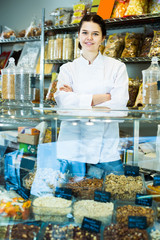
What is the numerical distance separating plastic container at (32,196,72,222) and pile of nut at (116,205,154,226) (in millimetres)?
204

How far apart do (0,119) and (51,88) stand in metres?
2.04

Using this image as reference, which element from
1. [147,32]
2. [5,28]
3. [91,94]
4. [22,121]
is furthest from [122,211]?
[5,28]

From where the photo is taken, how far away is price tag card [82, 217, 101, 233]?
1056mm

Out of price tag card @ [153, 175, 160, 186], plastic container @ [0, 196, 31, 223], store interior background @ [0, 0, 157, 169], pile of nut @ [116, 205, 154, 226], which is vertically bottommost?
plastic container @ [0, 196, 31, 223]

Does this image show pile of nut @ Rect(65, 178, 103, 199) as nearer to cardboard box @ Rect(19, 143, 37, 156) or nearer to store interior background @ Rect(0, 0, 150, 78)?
cardboard box @ Rect(19, 143, 37, 156)

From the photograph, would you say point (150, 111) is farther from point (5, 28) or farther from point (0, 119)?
point (5, 28)

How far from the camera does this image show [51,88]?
326cm

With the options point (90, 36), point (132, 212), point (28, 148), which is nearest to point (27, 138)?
point (28, 148)

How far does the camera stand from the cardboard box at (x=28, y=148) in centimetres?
141

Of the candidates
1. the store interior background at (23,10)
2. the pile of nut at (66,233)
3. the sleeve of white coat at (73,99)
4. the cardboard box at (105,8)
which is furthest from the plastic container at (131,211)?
the store interior background at (23,10)

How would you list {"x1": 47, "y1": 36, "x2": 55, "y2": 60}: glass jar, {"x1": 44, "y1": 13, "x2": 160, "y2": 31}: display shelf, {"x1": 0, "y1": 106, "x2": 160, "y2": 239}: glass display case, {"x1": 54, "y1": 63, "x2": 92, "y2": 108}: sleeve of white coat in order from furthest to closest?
{"x1": 47, "y1": 36, "x2": 55, "y2": 60}: glass jar → {"x1": 44, "y1": 13, "x2": 160, "y2": 31}: display shelf → {"x1": 54, "y1": 63, "x2": 92, "y2": 108}: sleeve of white coat → {"x1": 0, "y1": 106, "x2": 160, "y2": 239}: glass display case

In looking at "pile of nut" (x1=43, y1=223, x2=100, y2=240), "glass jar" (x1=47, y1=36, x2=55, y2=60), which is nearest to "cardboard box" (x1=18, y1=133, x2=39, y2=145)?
"pile of nut" (x1=43, y1=223, x2=100, y2=240)

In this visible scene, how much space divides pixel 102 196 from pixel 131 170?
0.27 m

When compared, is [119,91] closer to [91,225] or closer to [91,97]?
[91,97]
